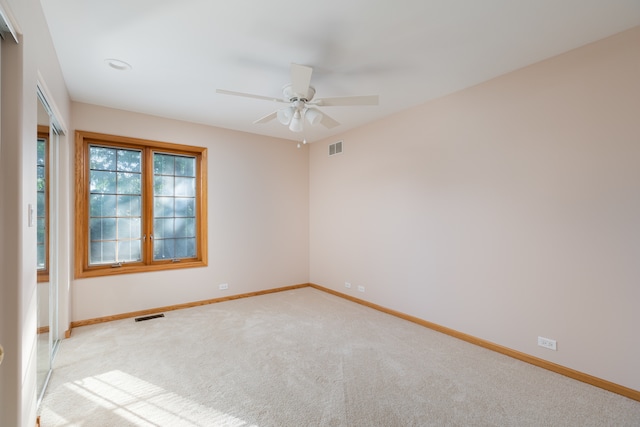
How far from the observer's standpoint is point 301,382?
2438 mm

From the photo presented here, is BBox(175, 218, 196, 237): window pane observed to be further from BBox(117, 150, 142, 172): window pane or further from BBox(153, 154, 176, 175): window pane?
BBox(117, 150, 142, 172): window pane

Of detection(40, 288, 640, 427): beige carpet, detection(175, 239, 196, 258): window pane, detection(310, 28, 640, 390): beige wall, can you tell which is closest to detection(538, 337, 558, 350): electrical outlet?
detection(310, 28, 640, 390): beige wall

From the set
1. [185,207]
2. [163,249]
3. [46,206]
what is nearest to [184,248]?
[163,249]

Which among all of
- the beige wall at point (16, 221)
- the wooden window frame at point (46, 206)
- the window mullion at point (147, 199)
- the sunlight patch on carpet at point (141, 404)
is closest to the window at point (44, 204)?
the wooden window frame at point (46, 206)

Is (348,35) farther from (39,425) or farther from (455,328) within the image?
(39,425)

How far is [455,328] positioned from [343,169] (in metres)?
2.84

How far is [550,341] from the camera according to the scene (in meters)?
2.66

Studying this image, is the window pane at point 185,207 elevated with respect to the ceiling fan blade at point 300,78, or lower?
lower

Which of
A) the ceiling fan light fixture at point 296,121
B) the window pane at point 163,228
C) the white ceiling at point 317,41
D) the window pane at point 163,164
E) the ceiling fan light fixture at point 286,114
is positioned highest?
the white ceiling at point 317,41

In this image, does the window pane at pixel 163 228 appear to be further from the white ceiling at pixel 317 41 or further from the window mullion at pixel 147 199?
the white ceiling at pixel 317 41

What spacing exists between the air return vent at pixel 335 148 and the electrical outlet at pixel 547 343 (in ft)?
11.9

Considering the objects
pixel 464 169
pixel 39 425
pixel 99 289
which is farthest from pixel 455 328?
pixel 99 289

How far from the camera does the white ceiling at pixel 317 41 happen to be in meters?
2.04

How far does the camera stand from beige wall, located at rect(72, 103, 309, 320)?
384 centimetres
